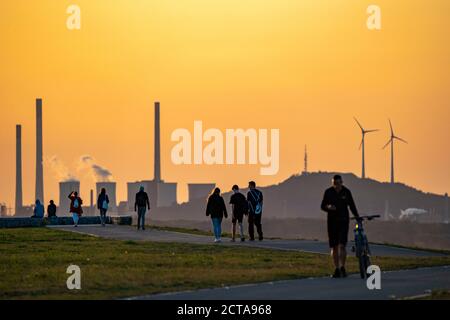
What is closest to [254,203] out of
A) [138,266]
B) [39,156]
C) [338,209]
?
[138,266]

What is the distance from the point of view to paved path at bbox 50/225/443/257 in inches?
1775

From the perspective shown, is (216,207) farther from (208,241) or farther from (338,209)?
(338,209)

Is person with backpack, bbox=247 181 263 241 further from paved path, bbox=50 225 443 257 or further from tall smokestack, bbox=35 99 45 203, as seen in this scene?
tall smokestack, bbox=35 99 45 203

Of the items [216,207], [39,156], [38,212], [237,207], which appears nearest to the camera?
[216,207]

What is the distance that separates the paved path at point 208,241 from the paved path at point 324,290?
1269 centimetres

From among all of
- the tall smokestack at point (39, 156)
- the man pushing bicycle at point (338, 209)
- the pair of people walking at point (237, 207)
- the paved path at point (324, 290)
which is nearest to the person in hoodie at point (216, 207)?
the pair of people walking at point (237, 207)

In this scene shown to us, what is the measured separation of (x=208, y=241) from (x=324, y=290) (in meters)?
23.3

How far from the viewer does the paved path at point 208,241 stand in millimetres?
45094

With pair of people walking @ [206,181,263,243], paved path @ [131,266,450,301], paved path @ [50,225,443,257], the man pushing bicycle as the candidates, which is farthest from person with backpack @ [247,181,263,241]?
the man pushing bicycle

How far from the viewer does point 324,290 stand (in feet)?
90.1

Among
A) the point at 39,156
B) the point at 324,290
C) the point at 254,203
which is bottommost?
the point at 324,290

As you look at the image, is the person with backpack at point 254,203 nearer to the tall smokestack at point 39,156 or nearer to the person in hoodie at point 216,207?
the person in hoodie at point 216,207
